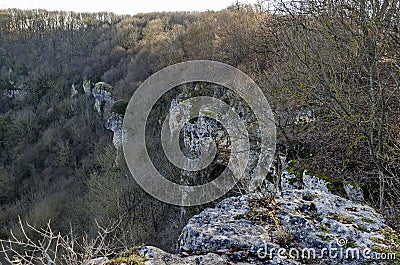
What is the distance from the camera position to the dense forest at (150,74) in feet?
17.2

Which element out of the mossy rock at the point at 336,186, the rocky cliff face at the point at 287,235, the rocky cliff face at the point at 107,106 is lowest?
the rocky cliff face at the point at 107,106

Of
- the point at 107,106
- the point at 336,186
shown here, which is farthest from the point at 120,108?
the point at 336,186

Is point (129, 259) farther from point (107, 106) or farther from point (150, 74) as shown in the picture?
point (107, 106)

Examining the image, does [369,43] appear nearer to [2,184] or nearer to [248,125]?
[248,125]

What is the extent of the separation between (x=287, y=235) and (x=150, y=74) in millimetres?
23829

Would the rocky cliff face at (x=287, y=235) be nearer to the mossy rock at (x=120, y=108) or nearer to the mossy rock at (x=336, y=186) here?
the mossy rock at (x=336, y=186)

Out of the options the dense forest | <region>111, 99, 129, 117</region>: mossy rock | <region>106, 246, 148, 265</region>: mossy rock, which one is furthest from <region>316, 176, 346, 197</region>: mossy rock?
<region>111, 99, 129, 117</region>: mossy rock

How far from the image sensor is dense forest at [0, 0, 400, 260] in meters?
Result: 5.23

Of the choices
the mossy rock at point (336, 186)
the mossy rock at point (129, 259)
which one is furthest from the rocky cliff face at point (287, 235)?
the mossy rock at point (336, 186)

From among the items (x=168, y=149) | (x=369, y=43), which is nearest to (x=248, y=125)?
(x=369, y=43)

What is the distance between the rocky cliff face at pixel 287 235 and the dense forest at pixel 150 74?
1344 millimetres

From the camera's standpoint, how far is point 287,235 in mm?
2916

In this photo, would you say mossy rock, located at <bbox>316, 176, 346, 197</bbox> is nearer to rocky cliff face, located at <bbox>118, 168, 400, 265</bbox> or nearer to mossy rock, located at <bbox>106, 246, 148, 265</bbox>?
rocky cliff face, located at <bbox>118, 168, 400, 265</bbox>

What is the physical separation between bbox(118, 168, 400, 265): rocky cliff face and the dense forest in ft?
4.41
